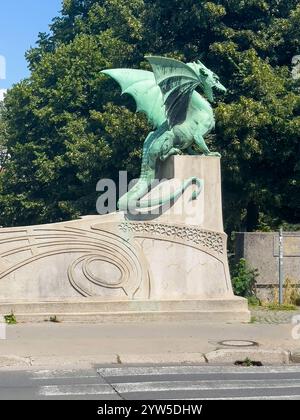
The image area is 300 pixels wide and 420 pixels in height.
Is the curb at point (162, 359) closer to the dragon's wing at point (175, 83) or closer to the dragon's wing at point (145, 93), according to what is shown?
the dragon's wing at point (175, 83)

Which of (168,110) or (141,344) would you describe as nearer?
(141,344)

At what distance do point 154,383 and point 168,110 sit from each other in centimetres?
717

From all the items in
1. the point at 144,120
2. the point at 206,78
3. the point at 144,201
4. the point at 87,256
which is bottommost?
the point at 87,256

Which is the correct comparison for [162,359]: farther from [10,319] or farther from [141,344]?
[10,319]

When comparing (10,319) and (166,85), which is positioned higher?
(166,85)

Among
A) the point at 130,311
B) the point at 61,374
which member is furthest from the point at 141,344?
the point at 130,311

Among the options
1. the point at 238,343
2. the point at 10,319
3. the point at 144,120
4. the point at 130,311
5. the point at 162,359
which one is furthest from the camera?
the point at 144,120

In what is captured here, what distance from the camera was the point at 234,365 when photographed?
10758mm

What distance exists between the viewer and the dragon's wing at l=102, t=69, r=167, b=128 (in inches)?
606

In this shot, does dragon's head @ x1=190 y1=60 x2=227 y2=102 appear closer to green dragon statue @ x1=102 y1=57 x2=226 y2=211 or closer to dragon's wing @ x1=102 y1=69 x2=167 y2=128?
green dragon statue @ x1=102 y1=57 x2=226 y2=211

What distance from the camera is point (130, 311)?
14031 millimetres

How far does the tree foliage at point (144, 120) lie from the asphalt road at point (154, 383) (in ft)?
36.9

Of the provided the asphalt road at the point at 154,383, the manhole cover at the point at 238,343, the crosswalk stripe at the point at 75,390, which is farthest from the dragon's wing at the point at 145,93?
the crosswalk stripe at the point at 75,390

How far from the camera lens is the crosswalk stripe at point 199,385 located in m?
8.68
